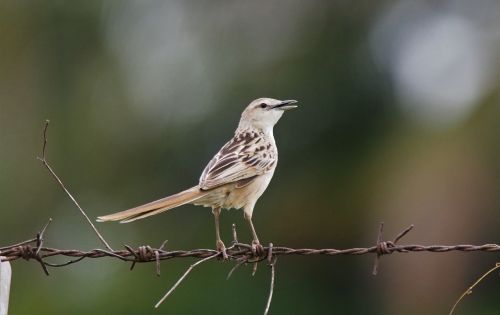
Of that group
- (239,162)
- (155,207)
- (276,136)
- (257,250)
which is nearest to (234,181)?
(239,162)

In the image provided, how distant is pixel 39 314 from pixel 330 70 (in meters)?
10.3

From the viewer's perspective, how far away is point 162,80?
28.2 m

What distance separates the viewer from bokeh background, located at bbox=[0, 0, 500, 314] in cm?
1991

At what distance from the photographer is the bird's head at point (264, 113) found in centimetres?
1041

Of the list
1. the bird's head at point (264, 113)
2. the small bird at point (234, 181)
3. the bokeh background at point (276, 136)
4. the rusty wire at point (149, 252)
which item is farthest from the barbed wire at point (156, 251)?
the bokeh background at point (276, 136)

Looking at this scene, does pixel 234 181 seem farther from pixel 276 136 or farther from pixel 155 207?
pixel 276 136

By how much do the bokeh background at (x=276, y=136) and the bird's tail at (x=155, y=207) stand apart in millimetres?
10220

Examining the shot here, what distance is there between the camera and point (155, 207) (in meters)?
8.05

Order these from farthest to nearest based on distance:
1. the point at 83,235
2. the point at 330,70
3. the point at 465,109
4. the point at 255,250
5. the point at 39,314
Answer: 1. the point at 330,70
2. the point at 83,235
3. the point at 465,109
4. the point at 39,314
5. the point at 255,250

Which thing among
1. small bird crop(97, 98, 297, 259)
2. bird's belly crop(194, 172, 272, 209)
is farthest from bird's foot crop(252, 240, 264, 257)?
bird's belly crop(194, 172, 272, 209)

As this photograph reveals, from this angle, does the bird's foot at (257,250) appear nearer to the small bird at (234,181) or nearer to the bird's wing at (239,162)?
the small bird at (234,181)

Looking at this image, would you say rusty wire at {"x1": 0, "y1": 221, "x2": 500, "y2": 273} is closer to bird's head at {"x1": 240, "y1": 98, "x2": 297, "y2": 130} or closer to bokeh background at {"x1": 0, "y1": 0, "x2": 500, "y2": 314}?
bird's head at {"x1": 240, "y1": 98, "x2": 297, "y2": 130}

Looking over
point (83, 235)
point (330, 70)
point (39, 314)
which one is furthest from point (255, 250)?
point (330, 70)

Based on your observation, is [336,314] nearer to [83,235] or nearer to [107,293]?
[107,293]
